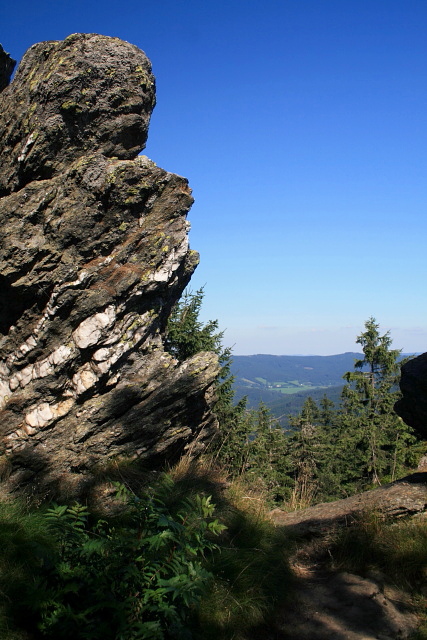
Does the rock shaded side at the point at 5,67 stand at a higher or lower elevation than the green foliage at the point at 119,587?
higher

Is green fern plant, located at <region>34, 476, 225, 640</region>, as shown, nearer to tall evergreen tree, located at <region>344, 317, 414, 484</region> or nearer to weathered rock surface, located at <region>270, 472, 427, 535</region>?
weathered rock surface, located at <region>270, 472, 427, 535</region>

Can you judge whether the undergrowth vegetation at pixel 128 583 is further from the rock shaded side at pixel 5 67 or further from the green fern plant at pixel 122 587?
the rock shaded side at pixel 5 67

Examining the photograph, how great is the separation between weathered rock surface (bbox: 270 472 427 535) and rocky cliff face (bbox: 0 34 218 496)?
293 centimetres

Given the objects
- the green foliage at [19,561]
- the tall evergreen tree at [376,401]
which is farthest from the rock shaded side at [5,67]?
the tall evergreen tree at [376,401]

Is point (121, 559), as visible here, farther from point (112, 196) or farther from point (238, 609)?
point (112, 196)

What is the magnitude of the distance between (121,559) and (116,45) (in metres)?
10.0

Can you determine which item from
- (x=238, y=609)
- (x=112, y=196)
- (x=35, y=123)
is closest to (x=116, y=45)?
(x=35, y=123)

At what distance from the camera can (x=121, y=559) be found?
3539mm

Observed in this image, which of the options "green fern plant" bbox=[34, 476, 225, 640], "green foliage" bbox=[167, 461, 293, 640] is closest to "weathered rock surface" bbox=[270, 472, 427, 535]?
"green foliage" bbox=[167, 461, 293, 640]

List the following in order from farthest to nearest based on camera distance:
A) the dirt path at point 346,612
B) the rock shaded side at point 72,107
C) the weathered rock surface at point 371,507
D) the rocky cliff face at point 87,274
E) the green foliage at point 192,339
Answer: the green foliage at point 192,339, the rock shaded side at point 72,107, the rocky cliff face at point 87,274, the weathered rock surface at point 371,507, the dirt path at point 346,612

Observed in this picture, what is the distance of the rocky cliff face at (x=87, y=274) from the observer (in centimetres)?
772

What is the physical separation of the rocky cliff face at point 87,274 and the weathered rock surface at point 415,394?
12.2ft

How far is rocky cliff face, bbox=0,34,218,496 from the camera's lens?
7.72m

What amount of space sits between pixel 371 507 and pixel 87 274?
20.5 feet
